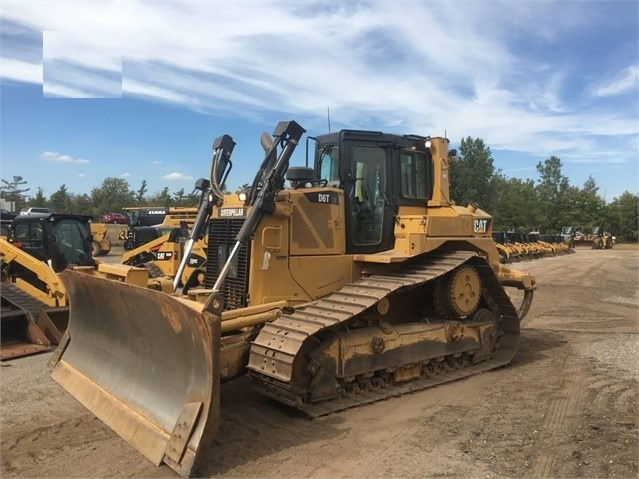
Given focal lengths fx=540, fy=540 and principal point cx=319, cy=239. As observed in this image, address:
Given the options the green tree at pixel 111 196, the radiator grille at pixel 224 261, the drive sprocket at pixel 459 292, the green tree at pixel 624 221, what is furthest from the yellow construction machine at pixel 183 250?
the green tree at pixel 624 221

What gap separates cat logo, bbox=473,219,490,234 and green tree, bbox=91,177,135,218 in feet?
186

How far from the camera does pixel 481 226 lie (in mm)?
7984

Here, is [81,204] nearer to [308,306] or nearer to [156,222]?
[156,222]

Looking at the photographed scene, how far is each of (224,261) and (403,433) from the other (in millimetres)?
2834

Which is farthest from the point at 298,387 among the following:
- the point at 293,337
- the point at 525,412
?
the point at 525,412

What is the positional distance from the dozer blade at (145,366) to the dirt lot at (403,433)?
20 cm

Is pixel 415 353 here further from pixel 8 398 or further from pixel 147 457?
pixel 8 398

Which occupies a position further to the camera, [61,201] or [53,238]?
[61,201]

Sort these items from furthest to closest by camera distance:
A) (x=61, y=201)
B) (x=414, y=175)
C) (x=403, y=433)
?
(x=61, y=201) → (x=414, y=175) → (x=403, y=433)

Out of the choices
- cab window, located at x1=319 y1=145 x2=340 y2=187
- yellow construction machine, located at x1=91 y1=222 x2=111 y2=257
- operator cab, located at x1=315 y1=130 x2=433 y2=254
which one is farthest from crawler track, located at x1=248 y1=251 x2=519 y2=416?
yellow construction machine, located at x1=91 y1=222 x2=111 y2=257

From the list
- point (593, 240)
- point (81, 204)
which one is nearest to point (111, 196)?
point (81, 204)

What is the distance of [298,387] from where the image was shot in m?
5.36

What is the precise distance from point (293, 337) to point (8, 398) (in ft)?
11.4

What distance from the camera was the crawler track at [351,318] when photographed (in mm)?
5125
